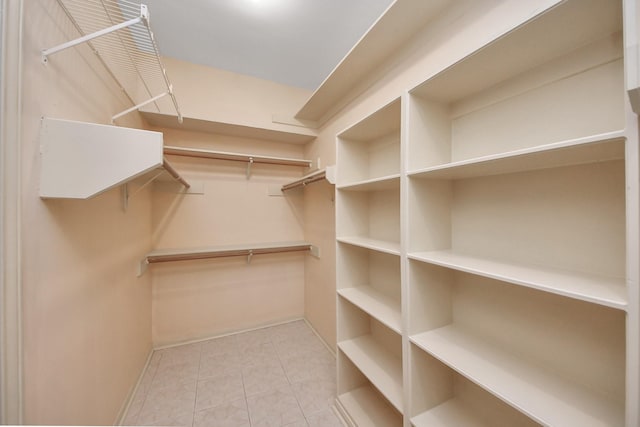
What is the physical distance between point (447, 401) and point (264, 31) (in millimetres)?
2523

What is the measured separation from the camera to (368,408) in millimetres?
1415

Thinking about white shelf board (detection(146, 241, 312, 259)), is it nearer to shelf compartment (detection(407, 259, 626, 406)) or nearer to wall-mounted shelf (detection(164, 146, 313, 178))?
wall-mounted shelf (detection(164, 146, 313, 178))

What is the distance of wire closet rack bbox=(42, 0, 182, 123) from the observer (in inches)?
33.2

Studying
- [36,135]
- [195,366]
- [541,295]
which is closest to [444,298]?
[541,295]

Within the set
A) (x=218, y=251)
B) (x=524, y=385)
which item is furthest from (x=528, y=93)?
(x=218, y=251)

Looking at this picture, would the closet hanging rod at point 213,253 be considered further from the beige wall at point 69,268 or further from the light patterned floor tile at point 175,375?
the light patterned floor tile at point 175,375

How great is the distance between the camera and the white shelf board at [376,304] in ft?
3.71

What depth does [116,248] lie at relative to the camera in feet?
4.59

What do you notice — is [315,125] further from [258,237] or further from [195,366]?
[195,366]

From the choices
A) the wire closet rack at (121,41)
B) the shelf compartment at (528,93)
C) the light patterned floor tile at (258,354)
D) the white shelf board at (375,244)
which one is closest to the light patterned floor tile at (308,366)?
the light patterned floor tile at (258,354)

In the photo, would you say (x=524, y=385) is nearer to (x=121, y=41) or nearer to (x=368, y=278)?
(x=368, y=278)

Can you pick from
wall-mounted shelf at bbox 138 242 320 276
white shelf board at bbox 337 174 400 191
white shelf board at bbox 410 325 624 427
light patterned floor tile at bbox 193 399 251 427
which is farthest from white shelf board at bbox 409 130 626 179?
light patterned floor tile at bbox 193 399 251 427

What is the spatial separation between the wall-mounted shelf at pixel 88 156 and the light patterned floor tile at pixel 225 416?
5.06 feet

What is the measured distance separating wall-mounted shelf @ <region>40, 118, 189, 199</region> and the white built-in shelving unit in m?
1.14
